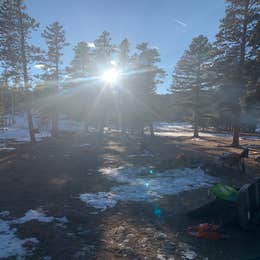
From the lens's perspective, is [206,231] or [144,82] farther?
[144,82]

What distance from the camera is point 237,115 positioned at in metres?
19.3

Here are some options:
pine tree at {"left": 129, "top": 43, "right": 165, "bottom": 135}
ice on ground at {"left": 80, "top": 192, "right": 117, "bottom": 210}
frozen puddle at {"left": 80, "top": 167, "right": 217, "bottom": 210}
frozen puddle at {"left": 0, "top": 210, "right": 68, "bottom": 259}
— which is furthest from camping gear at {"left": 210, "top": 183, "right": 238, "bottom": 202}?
pine tree at {"left": 129, "top": 43, "right": 165, "bottom": 135}

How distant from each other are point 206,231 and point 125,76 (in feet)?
86.1

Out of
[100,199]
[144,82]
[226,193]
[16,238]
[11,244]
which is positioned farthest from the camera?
[144,82]

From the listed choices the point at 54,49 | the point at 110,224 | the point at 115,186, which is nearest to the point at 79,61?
the point at 54,49

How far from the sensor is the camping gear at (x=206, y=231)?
5012 mm

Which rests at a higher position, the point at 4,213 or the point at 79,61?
the point at 79,61

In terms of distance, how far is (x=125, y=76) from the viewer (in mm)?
29422

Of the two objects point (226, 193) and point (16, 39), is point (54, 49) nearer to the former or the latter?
point (16, 39)

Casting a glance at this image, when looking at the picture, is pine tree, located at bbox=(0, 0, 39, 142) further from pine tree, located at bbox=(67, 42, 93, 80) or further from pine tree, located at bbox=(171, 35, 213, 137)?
pine tree, located at bbox=(171, 35, 213, 137)

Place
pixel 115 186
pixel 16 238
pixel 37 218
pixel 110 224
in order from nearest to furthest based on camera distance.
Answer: pixel 16 238 < pixel 110 224 < pixel 37 218 < pixel 115 186

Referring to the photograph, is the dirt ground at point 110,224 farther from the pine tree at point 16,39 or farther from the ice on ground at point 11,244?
the pine tree at point 16,39

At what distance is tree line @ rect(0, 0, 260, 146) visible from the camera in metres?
19.1

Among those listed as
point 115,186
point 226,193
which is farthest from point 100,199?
point 226,193
